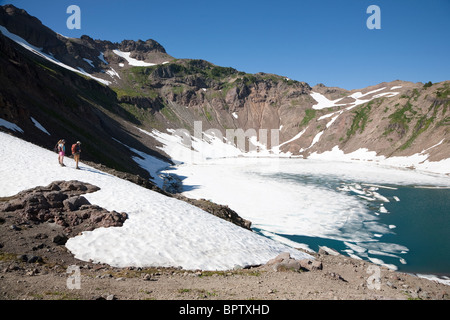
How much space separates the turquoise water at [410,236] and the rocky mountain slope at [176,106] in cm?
3115

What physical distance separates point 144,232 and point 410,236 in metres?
25.9

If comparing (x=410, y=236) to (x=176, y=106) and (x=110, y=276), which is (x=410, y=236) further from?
(x=176, y=106)

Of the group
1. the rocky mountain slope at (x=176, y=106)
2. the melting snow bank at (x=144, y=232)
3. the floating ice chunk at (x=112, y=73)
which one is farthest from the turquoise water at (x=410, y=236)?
the floating ice chunk at (x=112, y=73)

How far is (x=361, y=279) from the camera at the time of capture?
1151 centimetres

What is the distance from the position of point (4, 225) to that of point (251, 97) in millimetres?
188134

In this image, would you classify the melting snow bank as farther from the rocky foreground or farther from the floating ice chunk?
the floating ice chunk

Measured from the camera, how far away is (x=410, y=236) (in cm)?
2472

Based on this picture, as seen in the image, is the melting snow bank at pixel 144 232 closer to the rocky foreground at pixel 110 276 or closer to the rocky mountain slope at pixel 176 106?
the rocky foreground at pixel 110 276

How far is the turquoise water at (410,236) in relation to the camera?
19.3 m

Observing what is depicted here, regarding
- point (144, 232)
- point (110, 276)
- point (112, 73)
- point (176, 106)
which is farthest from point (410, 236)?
point (112, 73)

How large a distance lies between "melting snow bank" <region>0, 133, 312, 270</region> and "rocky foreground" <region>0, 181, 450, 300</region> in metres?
0.60

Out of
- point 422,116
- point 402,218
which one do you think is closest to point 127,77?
point 422,116

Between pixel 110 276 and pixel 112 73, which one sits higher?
pixel 112 73

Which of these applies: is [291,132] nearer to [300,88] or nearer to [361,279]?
[300,88]
